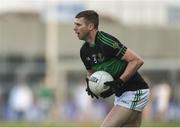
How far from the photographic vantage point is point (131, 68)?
11.8 meters

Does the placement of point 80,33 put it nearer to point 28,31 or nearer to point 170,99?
point 170,99

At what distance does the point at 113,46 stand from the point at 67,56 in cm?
2607

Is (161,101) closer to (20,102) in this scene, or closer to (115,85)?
→ (20,102)

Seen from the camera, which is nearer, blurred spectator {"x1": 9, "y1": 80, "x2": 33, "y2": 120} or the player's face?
the player's face

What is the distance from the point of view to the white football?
1191 centimetres

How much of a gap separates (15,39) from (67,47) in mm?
2122

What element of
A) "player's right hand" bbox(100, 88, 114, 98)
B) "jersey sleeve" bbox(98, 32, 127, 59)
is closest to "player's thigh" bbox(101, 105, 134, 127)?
"player's right hand" bbox(100, 88, 114, 98)

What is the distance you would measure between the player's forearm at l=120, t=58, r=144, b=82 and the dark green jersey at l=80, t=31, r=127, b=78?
0.47 feet

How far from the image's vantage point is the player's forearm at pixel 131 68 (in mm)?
11812

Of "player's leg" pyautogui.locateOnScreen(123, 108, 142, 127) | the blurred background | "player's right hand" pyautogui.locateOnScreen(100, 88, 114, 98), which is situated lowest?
the blurred background

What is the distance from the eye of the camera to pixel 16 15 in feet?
132

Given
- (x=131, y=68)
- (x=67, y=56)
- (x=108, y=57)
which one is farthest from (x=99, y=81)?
(x=67, y=56)

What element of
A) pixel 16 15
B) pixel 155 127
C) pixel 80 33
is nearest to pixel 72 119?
pixel 155 127

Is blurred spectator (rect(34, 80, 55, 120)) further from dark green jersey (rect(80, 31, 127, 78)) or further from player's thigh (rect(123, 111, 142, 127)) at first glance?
dark green jersey (rect(80, 31, 127, 78))
